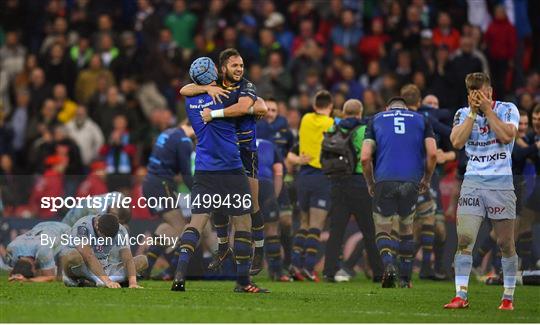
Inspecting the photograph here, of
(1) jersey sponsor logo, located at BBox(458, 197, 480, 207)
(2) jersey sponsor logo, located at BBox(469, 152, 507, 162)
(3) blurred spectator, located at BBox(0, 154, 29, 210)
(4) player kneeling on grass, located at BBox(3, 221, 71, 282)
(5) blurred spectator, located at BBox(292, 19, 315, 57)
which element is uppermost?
(5) blurred spectator, located at BBox(292, 19, 315, 57)

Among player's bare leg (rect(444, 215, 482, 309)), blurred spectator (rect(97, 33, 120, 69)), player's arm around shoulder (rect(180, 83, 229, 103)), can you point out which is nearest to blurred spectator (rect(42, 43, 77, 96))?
blurred spectator (rect(97, 33, 120, 69))

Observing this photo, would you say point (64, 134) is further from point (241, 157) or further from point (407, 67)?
point (241, 157)

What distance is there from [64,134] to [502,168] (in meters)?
12.6

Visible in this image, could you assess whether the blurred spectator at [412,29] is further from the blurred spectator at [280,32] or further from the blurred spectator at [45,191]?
the blurred spectator at [45,191]

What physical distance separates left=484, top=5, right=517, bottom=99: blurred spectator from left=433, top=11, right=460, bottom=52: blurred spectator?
63 centimetres

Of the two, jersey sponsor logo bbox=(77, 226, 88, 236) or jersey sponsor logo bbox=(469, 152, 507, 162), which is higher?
jersey sponsor logo bbox=(469, 152, 507, 162)

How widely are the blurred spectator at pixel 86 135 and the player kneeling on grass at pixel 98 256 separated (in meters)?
9.10

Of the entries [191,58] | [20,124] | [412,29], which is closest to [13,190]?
[20,124]

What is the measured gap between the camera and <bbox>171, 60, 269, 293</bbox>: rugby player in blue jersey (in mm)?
14898

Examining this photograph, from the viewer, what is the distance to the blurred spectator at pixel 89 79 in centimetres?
2598

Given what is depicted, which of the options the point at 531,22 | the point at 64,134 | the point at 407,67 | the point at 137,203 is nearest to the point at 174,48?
the point at 64,134

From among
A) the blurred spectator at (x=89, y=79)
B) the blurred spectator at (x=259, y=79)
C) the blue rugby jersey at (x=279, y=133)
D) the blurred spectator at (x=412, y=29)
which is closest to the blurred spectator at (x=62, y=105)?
the blurred spectator at (x=89, y=79)

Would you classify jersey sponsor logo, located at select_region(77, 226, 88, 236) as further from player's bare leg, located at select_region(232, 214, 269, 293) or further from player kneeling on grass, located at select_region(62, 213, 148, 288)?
player's bare leg, located at select_region(232, 214, 269, 293)

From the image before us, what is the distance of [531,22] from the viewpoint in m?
26.6
